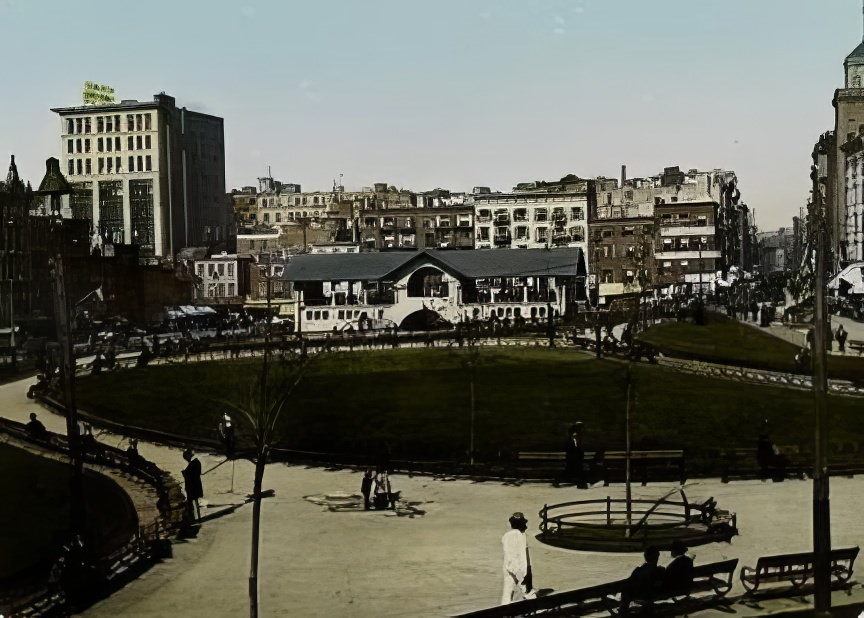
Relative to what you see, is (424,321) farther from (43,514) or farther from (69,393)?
(43,514)

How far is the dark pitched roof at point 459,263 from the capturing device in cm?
1464

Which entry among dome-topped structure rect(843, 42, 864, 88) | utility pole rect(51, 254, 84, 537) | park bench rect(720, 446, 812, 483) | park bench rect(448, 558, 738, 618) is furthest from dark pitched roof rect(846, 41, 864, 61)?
utility pole rect(51, 254, 84, 537)

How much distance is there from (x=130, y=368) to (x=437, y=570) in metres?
5.33

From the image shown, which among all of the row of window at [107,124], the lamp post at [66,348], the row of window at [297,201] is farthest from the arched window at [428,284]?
the lamp post at [66,348]

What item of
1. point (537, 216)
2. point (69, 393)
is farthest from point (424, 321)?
point (69, 393)

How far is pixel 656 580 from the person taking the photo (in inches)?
393

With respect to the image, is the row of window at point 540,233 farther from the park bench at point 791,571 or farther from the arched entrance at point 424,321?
the park bench at point 791,571

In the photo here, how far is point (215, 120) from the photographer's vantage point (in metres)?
14.3

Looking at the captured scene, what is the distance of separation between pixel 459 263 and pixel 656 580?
5891 mm

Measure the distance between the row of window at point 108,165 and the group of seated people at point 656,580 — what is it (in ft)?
25.2

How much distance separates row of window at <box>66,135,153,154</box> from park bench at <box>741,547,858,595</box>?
8.36m

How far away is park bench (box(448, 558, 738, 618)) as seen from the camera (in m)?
9.44

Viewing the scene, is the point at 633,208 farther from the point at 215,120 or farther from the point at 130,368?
the point at 130,368

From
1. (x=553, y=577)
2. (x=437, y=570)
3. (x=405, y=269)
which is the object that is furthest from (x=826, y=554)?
(x=405, y=269)
